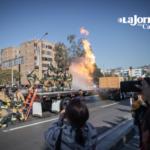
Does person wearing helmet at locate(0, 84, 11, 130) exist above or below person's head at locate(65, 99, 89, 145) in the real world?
below

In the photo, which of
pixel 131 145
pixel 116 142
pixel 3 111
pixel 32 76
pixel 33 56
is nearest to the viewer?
pixel 116 142

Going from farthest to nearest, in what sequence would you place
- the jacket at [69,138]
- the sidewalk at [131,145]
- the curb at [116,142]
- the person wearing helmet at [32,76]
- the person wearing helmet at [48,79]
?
the person wearing helmet at [48,79] → the person wearing helmet at [32,76] → the sidewalk at [131,145] → the curb at [116,142] → the jacket at [69,138]

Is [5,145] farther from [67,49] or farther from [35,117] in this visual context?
[67,49]

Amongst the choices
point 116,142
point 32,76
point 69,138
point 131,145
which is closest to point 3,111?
point 32,76

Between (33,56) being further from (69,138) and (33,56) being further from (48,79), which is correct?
(69,138)

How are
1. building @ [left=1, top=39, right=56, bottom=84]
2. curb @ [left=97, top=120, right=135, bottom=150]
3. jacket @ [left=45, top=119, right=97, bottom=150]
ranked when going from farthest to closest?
1. building @ [left=1, top=39, right=56, bottom=84]
2. curb @ [left=97, top=120, right=135, bottom=150]
3. jacket @ [left=45, top=119, right=97, bottom=150]

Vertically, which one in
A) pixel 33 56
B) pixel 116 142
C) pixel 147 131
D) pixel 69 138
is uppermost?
pixel 33 56

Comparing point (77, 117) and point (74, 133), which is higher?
point (77, 117)

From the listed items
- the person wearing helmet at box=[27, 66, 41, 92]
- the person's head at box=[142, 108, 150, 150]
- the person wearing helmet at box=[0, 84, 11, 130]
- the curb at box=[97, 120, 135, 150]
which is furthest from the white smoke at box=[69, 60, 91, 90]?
the person's head at box=[142, 108, 150, 150]

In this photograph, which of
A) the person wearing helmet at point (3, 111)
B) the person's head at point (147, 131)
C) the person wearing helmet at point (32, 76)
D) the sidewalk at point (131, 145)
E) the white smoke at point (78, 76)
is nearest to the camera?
the person's head at point (147, 131)

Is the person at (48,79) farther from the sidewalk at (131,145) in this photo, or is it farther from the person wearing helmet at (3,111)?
the sidewalk at (131,145)

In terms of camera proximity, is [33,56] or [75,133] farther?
[33,56]

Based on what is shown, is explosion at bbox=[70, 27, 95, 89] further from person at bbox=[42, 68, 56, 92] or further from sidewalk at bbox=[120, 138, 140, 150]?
sidewalk at bbox=[120, 138, 140, 150]

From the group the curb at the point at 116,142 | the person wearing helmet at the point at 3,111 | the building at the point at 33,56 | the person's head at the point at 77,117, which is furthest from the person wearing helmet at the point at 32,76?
the building at the point at 33,56
